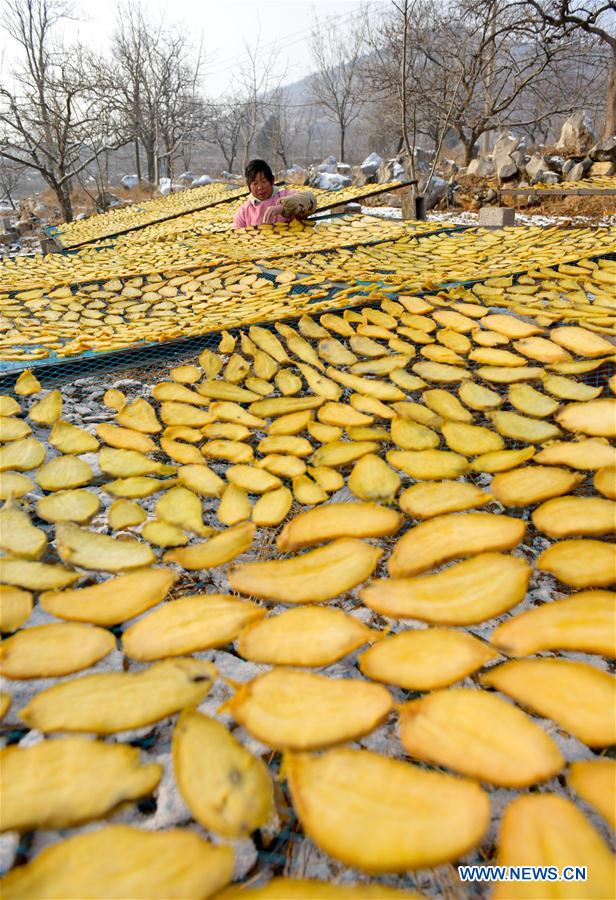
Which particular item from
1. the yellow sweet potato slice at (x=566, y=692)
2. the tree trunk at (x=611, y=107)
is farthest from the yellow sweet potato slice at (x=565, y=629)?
the tree trunk at (x=611, y=107)

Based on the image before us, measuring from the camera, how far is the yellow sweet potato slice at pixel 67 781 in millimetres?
378

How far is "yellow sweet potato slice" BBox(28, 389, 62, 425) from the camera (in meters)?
0.99

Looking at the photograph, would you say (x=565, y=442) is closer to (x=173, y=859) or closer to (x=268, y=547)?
(x=268, y=547)

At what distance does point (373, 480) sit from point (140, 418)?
1.57 feet

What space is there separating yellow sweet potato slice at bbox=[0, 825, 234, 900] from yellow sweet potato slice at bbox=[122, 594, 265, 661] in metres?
0.16

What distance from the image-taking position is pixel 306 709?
0.44 meters

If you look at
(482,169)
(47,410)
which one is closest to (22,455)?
(47,410)

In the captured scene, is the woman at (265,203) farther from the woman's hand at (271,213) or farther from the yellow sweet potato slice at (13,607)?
the yellow sweet potato slice at (13,607)

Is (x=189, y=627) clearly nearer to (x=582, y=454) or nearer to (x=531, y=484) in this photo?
(x=531, y=484)

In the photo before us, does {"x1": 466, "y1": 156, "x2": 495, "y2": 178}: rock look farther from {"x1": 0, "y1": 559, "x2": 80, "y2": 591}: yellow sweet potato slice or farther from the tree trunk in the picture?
{"x1": 0, "y1": 559, "x2": 80, "y2": 591}: yellow sweet potato slice

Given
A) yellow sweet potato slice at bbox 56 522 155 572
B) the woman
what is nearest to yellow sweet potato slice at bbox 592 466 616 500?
yellow sweet potato slice at bbox 56 522 155 572

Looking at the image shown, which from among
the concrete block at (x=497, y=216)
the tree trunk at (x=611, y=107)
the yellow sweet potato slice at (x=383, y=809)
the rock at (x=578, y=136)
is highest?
the tree trunk at (x=611, y=107)

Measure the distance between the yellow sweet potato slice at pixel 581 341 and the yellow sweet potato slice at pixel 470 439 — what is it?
349mm

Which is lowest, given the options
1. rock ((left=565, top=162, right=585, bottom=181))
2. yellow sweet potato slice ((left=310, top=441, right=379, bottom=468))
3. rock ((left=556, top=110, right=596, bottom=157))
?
yellow sweet potato slice ((left=310, top=441, right=379, bottom=468))
